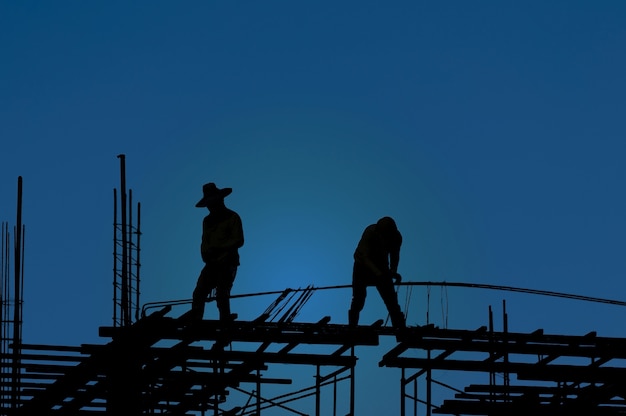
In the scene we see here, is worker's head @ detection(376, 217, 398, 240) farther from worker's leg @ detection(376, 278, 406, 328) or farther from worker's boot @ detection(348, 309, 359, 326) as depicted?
→ worker's boot @ detection(348, 309, 359, 326)

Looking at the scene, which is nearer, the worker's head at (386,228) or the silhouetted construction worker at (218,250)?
the silhouetted construction worker at (218,250)

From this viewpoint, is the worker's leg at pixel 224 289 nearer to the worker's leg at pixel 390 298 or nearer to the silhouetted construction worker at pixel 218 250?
the silhouetted construction worker at pixel 218 250

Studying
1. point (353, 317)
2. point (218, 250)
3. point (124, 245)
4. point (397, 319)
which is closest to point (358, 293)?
point (353, 317)

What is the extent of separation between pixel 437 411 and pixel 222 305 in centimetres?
554

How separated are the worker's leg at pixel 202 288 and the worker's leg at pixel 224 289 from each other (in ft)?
0.43

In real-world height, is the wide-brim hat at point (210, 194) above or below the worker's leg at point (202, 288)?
above

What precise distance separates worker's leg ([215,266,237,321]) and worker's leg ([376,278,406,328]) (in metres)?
2.37

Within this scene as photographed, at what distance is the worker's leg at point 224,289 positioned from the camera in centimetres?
2203

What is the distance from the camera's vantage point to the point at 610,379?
73.9 ft

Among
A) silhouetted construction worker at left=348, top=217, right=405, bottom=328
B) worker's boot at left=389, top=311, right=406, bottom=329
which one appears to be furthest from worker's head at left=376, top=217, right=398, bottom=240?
worker's boot at left=389, top=311, right=406, bottom=329

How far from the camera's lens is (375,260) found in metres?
23.1

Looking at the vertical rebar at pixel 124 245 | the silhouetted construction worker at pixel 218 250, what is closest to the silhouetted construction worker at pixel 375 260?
the silhouetted construction worker at pixel 218 250

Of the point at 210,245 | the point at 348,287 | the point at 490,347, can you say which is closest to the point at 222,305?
the point at 210,245

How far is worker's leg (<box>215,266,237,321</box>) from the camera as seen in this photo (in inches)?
867
